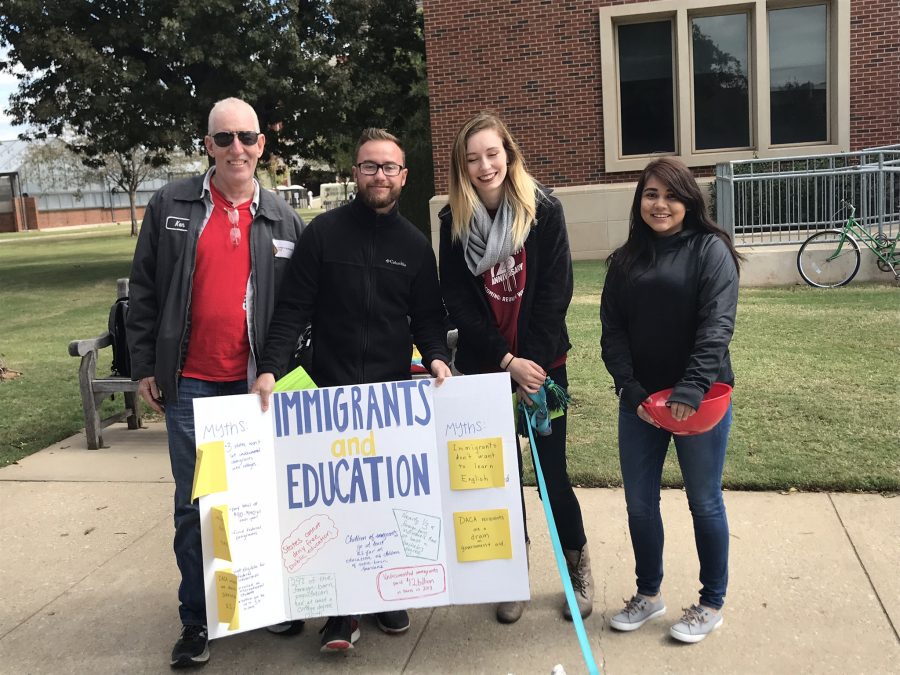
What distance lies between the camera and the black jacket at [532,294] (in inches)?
128

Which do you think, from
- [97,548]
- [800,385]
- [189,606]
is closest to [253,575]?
[189,606]

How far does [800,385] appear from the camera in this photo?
630 centimetres

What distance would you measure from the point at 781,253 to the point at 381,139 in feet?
31.3

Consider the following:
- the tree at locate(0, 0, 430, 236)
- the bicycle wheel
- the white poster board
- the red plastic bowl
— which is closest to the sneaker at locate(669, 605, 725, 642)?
the white poster board

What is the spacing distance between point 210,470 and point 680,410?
1.67 metres

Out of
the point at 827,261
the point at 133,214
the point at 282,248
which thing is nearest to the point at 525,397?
the point at 282,248

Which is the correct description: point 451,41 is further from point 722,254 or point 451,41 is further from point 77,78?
point 722,254

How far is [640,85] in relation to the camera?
15.7 m

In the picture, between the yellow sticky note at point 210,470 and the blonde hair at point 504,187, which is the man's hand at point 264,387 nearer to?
the yellow sticky note at point 210,470

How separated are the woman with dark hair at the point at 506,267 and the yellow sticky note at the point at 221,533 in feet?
3.67

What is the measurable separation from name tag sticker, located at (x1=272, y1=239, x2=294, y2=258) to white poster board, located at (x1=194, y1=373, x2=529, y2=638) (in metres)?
0.55

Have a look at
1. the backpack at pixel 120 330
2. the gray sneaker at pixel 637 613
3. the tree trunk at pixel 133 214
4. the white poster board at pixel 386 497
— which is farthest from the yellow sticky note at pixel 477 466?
the tree trunk at pixel 133 214

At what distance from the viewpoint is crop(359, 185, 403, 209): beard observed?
3.15 meters

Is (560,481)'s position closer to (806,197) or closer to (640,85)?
(806,197)
